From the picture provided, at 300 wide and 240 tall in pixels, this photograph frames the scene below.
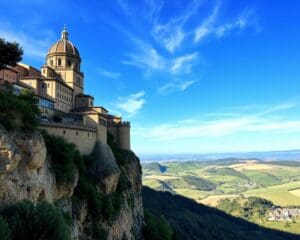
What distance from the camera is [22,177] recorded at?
2839cm

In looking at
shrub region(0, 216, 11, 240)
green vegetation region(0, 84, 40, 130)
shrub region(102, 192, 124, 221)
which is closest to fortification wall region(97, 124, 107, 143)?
shrub region(102, 192, 124, 221)

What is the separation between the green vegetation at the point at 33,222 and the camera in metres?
22.0

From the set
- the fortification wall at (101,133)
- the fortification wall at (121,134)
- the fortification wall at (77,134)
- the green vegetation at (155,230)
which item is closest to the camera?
the fortification wall at (77,134)

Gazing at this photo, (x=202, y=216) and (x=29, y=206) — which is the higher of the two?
(x=29, y=206)

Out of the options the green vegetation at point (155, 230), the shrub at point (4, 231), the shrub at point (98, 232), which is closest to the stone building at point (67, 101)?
the shrub at point (98, 232)

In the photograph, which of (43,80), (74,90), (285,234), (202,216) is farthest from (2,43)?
(285,234)

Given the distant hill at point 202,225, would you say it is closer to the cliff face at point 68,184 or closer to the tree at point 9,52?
the cliff face at point 68,184

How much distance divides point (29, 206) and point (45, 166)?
1016 centimetres

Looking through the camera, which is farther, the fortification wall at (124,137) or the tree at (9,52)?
the fortification wall at (124,137)

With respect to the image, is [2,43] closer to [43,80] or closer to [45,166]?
[43,80]

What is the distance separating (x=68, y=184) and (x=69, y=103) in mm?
32922

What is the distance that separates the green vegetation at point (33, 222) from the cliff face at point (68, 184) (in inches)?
104

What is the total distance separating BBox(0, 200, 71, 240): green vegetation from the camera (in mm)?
21986

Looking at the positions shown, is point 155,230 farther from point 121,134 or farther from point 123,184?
point 121,134
